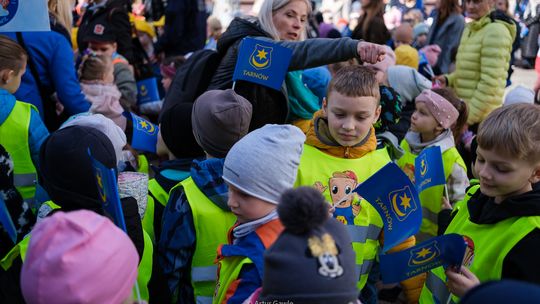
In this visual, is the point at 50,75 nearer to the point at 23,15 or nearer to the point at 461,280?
the point at 23,15

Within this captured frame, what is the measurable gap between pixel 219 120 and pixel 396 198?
824mm

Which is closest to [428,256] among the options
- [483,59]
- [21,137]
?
[21,137]

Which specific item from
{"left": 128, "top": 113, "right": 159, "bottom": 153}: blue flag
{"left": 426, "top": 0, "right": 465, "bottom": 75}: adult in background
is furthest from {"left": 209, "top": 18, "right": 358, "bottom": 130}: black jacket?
{"left": 426, "top": 0, "right": 465, "bottom": 75}: adult in background

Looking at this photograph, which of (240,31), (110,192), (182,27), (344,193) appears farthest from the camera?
(182,27)

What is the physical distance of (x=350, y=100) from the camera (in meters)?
2.88

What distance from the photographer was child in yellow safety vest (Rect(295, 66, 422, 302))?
277cm

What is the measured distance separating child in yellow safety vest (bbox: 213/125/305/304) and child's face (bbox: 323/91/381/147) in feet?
2.15

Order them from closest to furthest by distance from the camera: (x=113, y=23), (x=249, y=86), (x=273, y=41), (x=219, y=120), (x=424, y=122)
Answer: (x=219, y=120)
(x=273, y=41)
(x=249, y=86)
(x=424, y=122)
(x=113, y=23)

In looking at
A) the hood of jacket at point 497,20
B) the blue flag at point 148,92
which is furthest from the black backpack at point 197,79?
the hood of jacket at point 497,20

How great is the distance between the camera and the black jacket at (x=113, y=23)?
6.29 m

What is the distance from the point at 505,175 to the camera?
2.25 meters

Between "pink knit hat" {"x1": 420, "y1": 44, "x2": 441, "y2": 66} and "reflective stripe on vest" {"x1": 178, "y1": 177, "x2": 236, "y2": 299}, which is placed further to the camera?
"pink knit hat" {"x1": 420, "y1": 44, "x2": 441, "y2": 66}

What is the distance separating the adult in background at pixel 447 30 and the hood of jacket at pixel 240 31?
396cm

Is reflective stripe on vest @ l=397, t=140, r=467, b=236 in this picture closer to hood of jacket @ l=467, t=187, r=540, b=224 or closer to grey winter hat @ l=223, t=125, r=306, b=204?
hood of jacket @ l=467, t=187, r=540, b=224
